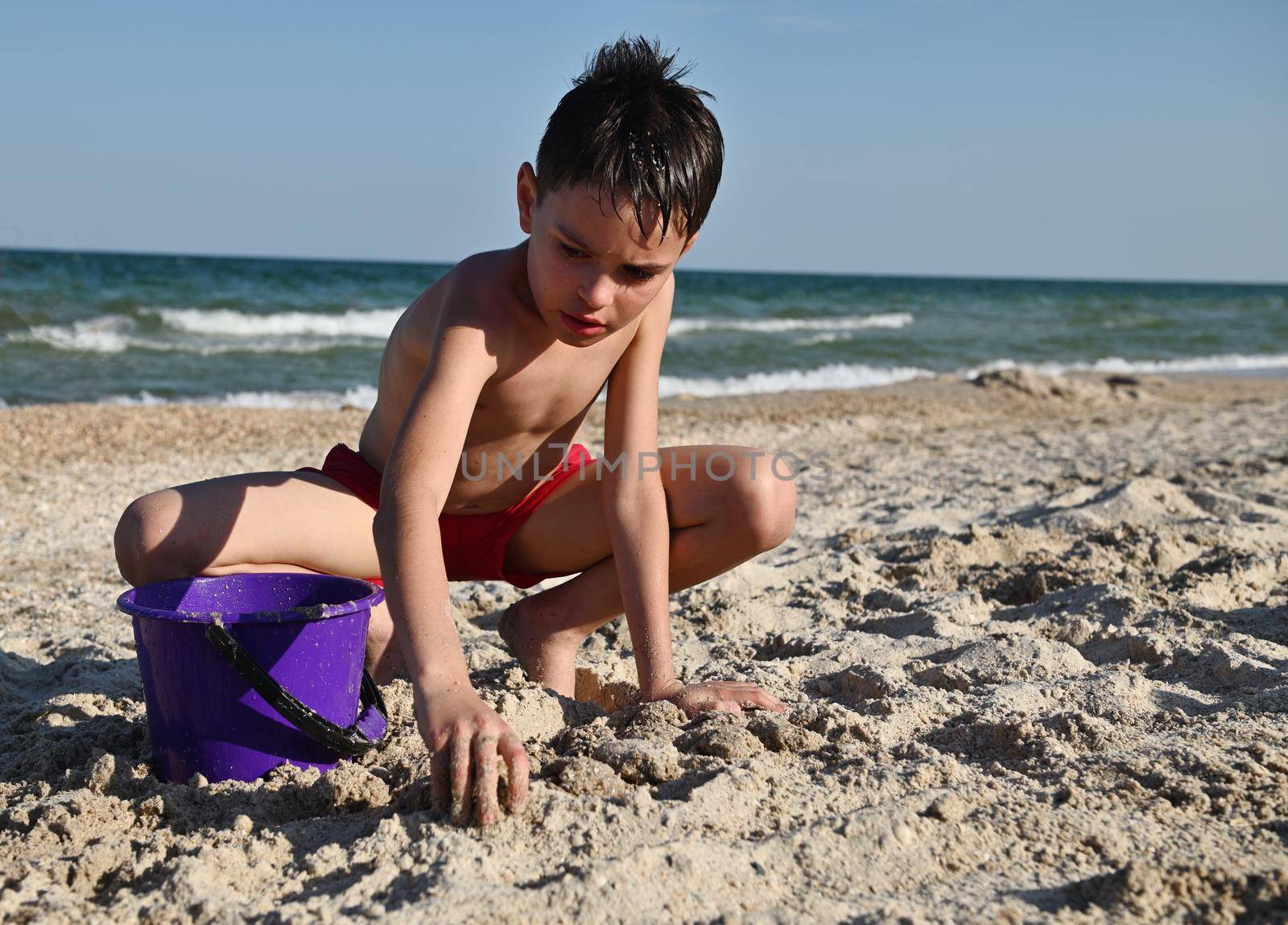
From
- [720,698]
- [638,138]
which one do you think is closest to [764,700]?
[720,698]

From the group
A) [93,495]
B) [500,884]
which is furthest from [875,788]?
[93,495]

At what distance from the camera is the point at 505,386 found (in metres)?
2.31

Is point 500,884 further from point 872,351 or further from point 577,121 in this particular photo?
point 872,351

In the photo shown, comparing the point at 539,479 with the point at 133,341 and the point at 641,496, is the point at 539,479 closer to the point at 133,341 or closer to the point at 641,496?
the point at 641,496

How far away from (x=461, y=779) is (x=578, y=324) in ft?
2.78

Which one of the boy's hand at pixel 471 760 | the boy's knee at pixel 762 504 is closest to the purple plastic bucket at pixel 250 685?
the boy's hand at pixel 471 760

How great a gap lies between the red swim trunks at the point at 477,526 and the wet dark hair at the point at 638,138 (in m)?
0.84

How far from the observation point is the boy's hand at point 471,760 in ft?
5.12

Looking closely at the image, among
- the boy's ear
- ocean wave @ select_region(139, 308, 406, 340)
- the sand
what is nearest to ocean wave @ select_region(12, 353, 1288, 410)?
the sand

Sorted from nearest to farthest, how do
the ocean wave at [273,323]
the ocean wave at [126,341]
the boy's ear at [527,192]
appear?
the boy's ear at [527,192], the ocean wave at [126,341], the ocean wave at [273,323]

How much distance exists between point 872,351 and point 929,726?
40.6 ft

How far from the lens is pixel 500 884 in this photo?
4.73 feet

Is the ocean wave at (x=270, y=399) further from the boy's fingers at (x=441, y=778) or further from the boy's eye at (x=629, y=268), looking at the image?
the boy's fingers at (x=441, y=778)

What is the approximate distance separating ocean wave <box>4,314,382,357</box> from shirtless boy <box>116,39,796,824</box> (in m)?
10.9
